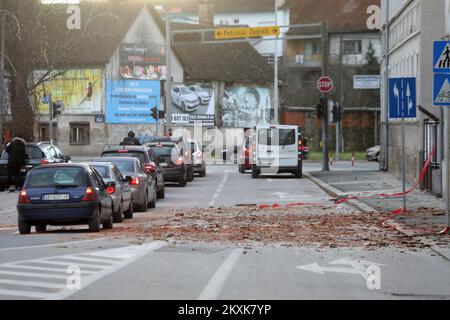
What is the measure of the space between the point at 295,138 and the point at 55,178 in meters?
23.5

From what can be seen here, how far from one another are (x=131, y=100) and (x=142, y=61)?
2.88m

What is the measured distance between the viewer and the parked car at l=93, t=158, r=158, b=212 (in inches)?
949

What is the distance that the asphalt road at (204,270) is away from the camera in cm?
1032

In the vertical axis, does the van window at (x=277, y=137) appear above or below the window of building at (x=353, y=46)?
below

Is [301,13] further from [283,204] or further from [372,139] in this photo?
[283,204]

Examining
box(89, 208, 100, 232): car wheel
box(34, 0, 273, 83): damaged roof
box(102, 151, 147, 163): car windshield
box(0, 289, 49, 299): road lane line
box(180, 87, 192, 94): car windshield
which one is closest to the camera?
box(0, 289, 49, 299): road lane line

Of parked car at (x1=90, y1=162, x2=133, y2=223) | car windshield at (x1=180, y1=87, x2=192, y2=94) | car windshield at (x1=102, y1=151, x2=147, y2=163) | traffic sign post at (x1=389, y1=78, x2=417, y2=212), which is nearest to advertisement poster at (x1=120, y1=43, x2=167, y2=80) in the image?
car windshield at (x1=180, y1=87, x2=192, y2=94)

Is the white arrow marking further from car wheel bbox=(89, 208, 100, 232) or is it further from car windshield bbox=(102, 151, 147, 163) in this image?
car windshield bbox=(102, 151, 147, 163)

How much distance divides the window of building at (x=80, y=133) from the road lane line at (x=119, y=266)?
55.2 metres

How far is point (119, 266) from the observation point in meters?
12.5

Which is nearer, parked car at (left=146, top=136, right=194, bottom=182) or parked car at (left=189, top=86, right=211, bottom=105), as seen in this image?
parked car at (left=146, top=136, right=194, bottom=182)

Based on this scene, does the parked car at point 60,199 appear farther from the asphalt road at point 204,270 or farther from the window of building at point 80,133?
the window of building at point 80,133

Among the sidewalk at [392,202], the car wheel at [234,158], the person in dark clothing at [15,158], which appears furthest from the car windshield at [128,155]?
the car wheel at [234,158]

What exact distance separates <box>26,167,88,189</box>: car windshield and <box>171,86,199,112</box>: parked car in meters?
56.5
